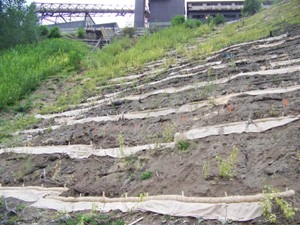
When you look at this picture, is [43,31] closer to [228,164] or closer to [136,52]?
[136,52]

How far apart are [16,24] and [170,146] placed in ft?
48.7

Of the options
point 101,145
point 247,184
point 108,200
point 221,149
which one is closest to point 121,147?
point 101,145

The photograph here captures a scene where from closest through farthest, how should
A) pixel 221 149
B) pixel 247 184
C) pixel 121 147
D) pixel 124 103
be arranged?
pixel 247 184 < pixel 221 149 < pixel 121 147 < pixel 124 103

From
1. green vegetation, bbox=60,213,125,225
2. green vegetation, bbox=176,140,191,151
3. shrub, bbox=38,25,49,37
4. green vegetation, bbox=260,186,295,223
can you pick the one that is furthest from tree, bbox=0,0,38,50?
green vegetation, bbox=260,186,295,223

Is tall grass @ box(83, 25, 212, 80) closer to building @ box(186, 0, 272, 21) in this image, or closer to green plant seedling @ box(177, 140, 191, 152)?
green plant seedling @ box(177, 140, 191, 152)

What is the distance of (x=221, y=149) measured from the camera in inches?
183

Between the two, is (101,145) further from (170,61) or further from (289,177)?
(170,61)

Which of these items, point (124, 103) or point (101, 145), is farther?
point (124, 103)

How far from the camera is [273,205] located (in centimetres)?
341

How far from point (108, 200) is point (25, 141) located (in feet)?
11.6

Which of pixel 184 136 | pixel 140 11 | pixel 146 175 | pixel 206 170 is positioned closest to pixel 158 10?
pixel 140 11

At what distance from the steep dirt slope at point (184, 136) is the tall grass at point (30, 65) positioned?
224 centimetres

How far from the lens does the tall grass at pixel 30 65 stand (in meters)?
10.7

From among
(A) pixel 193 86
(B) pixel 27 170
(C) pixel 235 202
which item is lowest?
(B) pixel 27 170
